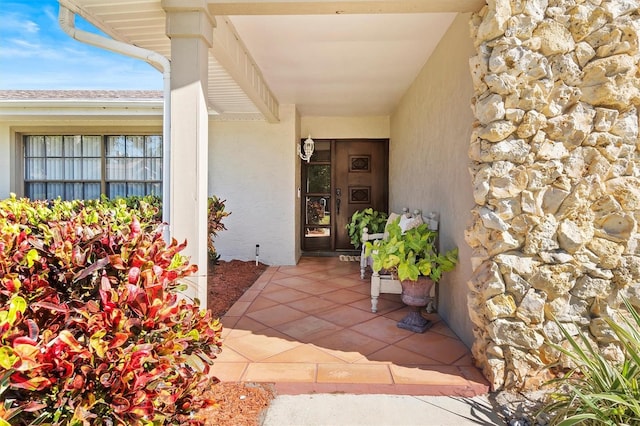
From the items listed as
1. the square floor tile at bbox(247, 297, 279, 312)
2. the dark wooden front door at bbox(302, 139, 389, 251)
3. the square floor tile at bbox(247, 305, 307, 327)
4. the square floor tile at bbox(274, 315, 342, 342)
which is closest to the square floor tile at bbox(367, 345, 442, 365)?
the square floor tile at bbox(274, 315, 342, 342)

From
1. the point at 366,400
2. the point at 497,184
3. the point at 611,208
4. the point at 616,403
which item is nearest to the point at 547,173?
the point at 497,184

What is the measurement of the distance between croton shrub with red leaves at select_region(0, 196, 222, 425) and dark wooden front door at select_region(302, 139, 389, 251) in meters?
5.32

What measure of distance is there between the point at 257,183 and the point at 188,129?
137 inches

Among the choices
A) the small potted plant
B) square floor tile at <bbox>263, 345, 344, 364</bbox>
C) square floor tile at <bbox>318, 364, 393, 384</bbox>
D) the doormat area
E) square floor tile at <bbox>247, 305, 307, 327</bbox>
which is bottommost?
square floor tile at <bbox>318, 364, 393, 384</bbox>

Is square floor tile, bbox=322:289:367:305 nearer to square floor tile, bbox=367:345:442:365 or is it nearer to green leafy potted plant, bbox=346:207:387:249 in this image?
square floor tile, bbox=367:345:442:365

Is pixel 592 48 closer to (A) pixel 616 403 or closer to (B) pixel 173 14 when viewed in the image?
(A) pixel 616 403

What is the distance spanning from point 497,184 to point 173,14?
2280 millimetres

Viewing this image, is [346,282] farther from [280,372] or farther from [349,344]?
[280,372]

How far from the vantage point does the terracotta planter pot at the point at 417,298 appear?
3018 mm

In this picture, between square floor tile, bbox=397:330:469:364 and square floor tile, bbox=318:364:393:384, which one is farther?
square floor tile, bbox=397:330:469:364

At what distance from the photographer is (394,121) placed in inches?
241

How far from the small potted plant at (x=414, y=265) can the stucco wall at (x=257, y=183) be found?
9.45 feet

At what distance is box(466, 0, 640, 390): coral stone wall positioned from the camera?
212 centimetres

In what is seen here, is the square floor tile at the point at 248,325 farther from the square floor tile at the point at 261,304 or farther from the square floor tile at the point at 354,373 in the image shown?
the square floor tile at the point at 354,373
